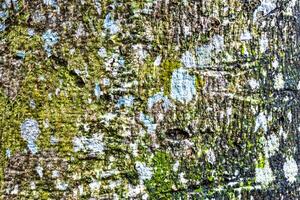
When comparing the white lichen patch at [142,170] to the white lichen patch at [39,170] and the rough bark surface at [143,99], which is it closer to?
the rough bark surface at [143,99]

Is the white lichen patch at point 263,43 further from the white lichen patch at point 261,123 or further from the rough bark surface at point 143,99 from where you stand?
the white lichen patch at point 261,123

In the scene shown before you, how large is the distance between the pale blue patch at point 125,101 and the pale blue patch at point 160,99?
4 cm

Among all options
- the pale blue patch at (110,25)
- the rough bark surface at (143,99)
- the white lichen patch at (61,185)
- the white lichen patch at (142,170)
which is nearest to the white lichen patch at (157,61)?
the rough bark surface at (143,99)

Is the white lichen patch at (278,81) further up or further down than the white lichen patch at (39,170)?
further up

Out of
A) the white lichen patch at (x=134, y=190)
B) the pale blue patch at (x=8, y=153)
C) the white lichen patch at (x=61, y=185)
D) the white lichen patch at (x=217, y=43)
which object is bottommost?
the white lichen patch at (x=134, y=190)

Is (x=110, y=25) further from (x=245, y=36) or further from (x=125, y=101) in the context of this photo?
(x=245, y=36)

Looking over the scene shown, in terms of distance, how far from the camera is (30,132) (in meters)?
1.20

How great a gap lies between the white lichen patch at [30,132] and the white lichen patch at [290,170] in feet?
1.83

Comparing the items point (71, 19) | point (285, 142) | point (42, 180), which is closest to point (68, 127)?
point (42, 180)

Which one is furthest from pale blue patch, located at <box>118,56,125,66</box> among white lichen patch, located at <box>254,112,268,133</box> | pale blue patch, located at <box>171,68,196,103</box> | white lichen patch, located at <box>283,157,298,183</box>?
white lichen patch, located at <box>283,157,298,183</box>

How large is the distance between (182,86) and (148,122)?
4.2 inches

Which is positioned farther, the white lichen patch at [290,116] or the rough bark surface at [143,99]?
the white lichen patch at [290,116]

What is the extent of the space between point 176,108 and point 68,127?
23 centimetres

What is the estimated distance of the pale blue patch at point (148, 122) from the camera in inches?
48.4
